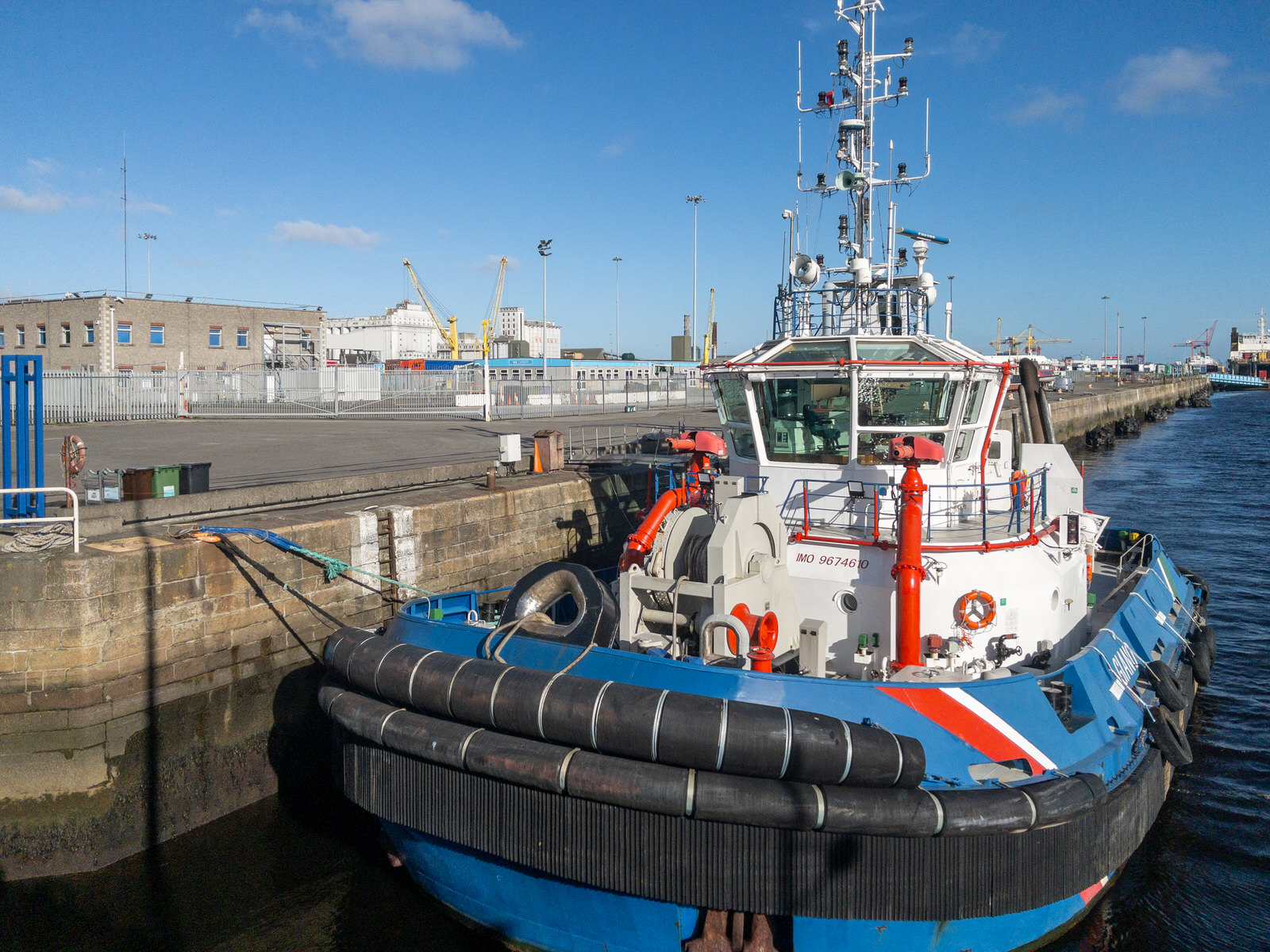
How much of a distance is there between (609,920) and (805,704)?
1.96 m

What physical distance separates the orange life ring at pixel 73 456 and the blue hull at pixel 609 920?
274 inches

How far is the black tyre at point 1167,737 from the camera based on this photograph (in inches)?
275

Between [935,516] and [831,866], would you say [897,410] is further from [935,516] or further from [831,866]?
[831,866]

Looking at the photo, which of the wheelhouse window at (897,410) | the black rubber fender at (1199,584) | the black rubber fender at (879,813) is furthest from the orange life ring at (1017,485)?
the black rubber fender at (1199,584)

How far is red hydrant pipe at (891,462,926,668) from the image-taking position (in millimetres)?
6586

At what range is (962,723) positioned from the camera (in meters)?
5.70

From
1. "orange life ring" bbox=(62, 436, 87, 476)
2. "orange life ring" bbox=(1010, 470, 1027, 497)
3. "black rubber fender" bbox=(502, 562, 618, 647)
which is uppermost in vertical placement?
"orange life ring" bbox=(62, 436, 87, 476)

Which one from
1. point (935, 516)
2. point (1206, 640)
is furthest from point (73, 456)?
point (1206, 640)

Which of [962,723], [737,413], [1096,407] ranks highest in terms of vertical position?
[1096,407]

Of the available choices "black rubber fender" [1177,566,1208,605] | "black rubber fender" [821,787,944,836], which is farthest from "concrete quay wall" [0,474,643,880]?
"black rubber fender" [1177,566,1208,605]

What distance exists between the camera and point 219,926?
692 centimetres

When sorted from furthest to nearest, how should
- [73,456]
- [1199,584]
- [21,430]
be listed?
1. [1199,584]
2. [73,456]
3. [21,430]

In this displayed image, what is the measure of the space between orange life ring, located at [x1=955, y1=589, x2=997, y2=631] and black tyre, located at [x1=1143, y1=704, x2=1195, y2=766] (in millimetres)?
1774

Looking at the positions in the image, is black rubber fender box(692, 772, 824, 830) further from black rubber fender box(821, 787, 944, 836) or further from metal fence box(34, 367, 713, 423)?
metal fence box(34, 367, 713, 423)
